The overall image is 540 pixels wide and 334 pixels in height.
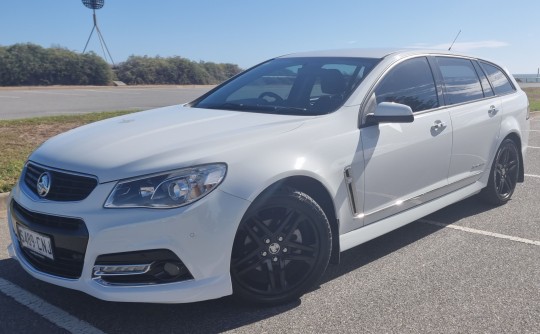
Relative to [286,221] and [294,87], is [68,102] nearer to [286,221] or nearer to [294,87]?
[294,87]

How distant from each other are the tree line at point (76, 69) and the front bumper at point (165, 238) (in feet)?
102

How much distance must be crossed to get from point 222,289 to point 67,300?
3.57 ft

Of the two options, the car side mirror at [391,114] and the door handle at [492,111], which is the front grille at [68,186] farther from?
the door handle at [492,111]

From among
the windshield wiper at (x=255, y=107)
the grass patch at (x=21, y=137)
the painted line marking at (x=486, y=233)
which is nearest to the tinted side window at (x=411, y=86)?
the windshield wiper at (x=255, y=107)

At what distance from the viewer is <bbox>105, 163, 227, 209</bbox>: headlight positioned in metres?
2.93

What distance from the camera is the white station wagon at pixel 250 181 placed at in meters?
2.95

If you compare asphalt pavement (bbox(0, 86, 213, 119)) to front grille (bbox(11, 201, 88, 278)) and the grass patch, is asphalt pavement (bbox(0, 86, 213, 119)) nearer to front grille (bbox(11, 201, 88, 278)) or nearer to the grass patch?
the grass patch

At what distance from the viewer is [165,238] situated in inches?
114

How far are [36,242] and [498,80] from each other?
487 centimetres

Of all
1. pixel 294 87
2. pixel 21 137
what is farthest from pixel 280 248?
pixel 21 137

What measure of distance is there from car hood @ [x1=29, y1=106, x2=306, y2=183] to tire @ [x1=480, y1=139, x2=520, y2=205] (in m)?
2.79

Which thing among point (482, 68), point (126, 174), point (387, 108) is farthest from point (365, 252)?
point (482, 68)

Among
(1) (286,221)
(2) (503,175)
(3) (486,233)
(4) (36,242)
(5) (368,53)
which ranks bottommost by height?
(3) (486,233)

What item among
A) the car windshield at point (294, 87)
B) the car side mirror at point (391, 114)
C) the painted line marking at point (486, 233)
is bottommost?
the painted line marking at point (486, 233)
